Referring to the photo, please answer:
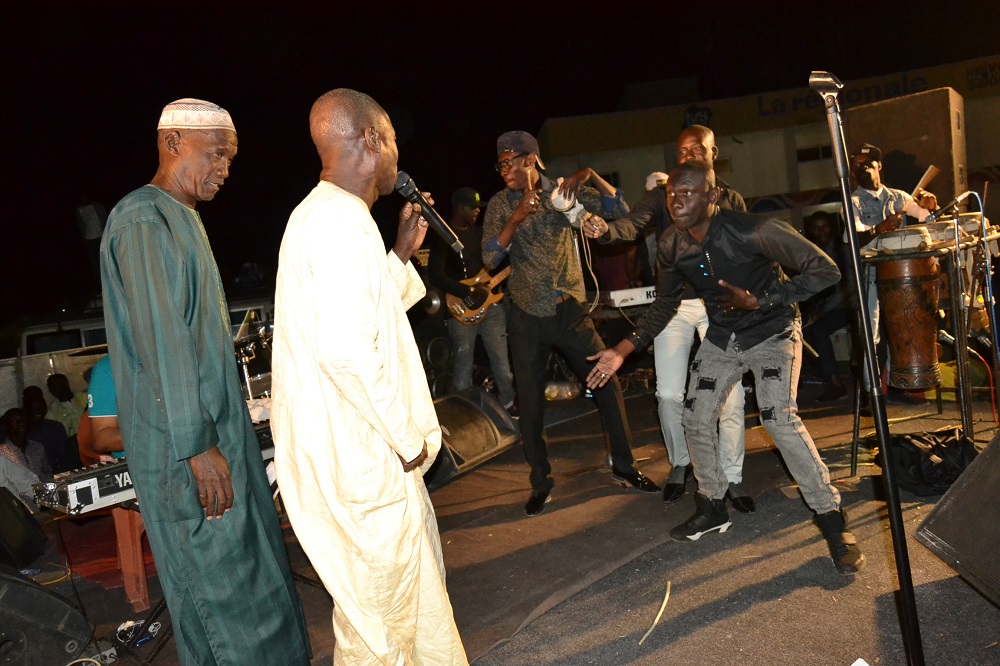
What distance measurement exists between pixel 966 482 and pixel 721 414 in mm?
1782

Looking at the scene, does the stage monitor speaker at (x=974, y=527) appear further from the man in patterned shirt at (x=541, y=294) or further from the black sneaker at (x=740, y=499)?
the man in patterned shirt at (x=541, y=294)

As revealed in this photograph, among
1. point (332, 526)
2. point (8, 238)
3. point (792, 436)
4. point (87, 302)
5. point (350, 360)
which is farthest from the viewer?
point (8, 238)

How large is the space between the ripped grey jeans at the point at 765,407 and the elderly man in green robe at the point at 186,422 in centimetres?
239

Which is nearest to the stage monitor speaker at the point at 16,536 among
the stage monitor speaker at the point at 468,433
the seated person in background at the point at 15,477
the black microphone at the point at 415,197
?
the seated person in background at the point at 15,477

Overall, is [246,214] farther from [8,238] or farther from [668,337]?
[668,337]

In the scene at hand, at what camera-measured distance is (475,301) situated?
8273mm

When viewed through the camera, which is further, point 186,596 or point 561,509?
point 561,509

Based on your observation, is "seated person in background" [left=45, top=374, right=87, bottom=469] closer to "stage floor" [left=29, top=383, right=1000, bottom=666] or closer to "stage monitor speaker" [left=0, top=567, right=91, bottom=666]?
"stage floor" [left=29, top=383, right=1000, bottom=666]

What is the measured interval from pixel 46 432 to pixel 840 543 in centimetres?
702

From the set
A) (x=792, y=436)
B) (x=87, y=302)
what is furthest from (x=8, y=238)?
(x=792, y=436)

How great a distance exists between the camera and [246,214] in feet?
130

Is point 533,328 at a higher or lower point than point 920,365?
higher

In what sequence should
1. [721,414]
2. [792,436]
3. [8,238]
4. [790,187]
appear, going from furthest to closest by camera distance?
1. [8,238]
2. [790,187]
3. [721,414]
4. [792,436]

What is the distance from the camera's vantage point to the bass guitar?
324 inches
